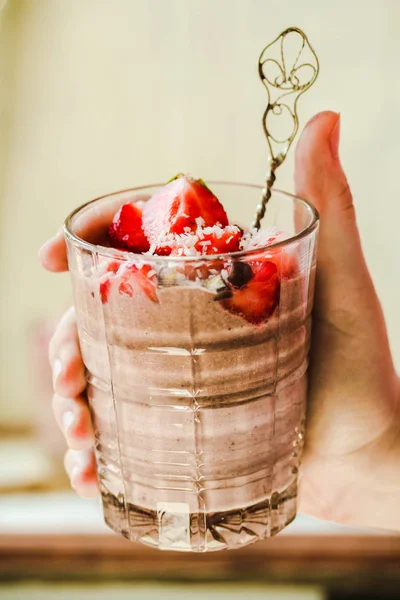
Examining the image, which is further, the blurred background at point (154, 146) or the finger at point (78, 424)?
the blurred background at point (154, 146)

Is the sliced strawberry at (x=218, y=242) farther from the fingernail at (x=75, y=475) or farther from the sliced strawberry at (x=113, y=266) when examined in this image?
the fingernail at (x=75, y=475)

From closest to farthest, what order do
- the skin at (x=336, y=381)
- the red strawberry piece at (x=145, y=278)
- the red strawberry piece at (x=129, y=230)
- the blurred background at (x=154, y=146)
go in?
the red strawberry piece at (x=145, y=278) < the red strawberry piece at (x=129, y=230) < the skin at (x=336, y=381) < the blurred background at (x=154, y=146)

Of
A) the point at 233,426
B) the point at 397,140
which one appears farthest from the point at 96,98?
the point at 233,426

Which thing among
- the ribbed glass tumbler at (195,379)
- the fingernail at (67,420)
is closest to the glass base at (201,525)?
the ribbed glass tumbler at (195,379)

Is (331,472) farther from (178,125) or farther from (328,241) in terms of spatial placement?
(178,125)

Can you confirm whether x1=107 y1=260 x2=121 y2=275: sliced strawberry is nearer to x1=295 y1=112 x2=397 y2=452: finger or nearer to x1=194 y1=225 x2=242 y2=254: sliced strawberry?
x1=194 y1=225 x2=242 y2=254: sliced strawberry

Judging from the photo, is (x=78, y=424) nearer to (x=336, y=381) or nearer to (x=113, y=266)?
(x=113, y=266)
